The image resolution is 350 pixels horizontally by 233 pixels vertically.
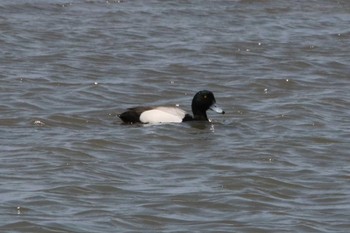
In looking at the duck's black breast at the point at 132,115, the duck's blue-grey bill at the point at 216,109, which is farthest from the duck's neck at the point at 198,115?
the duck's black breast at the point at 132,115

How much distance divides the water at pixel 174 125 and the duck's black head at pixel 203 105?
0.17 metres

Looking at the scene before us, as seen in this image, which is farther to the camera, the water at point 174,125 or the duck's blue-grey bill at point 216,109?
the duck's blue-grey bill at point 216,109

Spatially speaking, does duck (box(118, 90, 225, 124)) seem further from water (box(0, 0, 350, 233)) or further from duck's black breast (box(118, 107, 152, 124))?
water (box(0, 0, 350, 233))

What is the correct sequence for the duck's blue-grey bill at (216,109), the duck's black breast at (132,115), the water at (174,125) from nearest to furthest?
the water at (174,125), the duck's black breast at (132,115), the duck's blue-grey bill at (216,109)

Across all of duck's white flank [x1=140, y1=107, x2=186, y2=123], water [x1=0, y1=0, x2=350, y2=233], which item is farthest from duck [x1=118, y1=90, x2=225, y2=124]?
water [x1=0, y1=0, x2=350, y2=233]

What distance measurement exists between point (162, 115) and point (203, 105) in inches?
26.7

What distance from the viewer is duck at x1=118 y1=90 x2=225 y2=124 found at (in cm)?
1455

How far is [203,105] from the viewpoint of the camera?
15.2 m

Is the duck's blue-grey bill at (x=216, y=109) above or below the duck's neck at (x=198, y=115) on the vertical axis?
above

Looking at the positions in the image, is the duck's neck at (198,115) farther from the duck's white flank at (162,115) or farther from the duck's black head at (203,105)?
the duck's white flank at (162,115)

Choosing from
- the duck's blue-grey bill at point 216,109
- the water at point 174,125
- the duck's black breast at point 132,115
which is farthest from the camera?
the duck's blue-grey bill at point 216,109

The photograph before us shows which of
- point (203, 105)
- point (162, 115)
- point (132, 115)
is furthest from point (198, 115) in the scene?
point (132, 115)

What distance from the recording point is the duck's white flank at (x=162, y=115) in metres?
14.6

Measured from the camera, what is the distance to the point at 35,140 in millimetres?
13227
